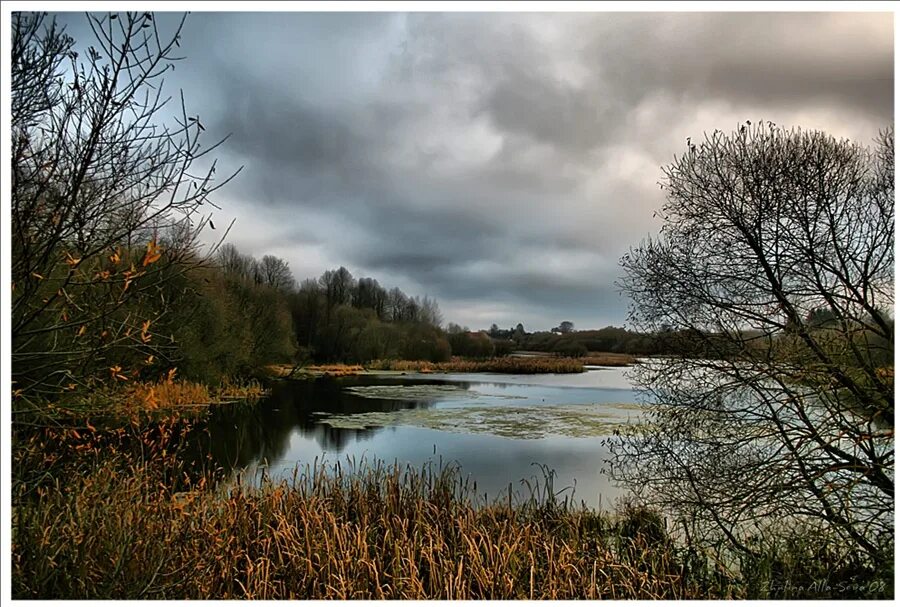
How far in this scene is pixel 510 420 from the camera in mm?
8992

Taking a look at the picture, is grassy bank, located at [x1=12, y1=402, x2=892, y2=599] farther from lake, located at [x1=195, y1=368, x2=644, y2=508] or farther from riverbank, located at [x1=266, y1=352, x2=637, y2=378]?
riverbank, located at [x1=266, y1=352, x2=637, y2=378]

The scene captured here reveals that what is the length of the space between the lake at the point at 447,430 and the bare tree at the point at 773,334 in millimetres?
692

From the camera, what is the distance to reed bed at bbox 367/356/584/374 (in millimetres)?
12039

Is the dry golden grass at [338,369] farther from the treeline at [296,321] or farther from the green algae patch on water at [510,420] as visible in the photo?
the green algae patch on water at [510,420]

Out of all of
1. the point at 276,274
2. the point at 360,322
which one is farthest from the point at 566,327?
the point at 276,274

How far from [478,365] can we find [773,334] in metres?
9.18

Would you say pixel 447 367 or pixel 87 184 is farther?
pixel 447 367

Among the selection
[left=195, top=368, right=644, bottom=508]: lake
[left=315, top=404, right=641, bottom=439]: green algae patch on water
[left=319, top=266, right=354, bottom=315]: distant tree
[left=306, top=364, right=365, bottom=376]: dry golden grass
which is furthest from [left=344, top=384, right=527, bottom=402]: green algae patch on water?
[left=319, top=266, right=354, bottom=315]: distant tree

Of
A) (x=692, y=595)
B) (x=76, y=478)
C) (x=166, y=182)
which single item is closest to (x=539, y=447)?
(x=692, y=595)

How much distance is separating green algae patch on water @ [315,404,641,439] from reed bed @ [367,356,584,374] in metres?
1.55

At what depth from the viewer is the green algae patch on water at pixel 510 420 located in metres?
8.03

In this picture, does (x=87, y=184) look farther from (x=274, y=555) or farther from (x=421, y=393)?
(x=421, y=393)

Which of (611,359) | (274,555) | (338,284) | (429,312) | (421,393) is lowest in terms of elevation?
(274,555)

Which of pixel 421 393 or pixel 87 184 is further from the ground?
pixel 87 184
